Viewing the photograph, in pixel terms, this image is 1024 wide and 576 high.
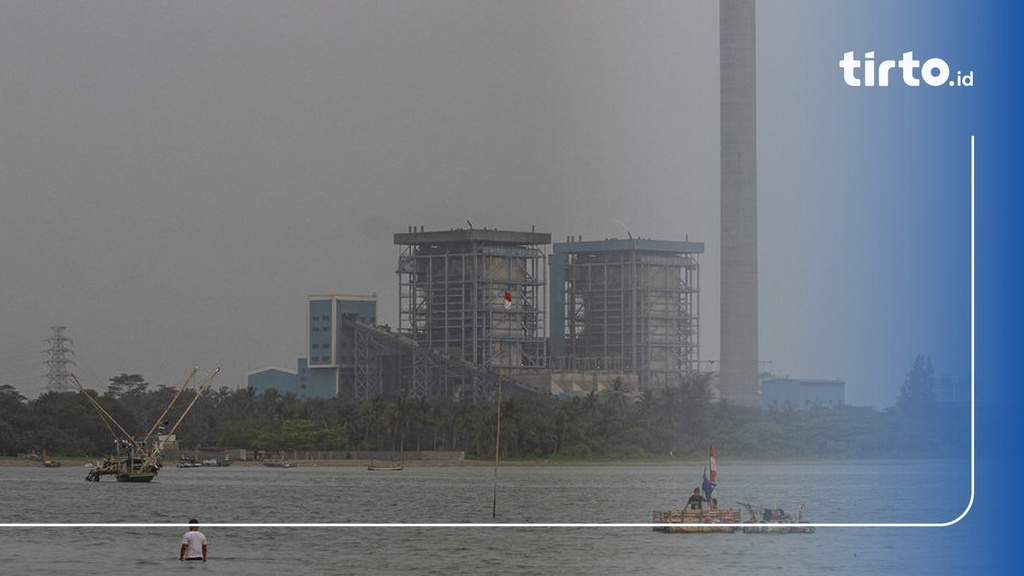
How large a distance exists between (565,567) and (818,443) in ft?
16.3

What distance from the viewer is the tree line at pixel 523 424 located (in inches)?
359

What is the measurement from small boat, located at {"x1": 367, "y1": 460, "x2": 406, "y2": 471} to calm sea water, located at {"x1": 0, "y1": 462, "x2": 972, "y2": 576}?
682 centimetres

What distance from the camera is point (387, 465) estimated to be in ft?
137

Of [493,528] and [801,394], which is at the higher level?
[801,394]

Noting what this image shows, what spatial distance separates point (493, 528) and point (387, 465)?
65.9 feet

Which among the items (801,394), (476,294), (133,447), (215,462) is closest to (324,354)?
(476,294)

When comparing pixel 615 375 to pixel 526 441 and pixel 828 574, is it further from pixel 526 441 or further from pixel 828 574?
pixel 828 574

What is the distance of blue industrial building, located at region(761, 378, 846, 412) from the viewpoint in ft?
30.2

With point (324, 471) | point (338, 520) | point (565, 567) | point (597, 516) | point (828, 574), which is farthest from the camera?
point (324, 471)

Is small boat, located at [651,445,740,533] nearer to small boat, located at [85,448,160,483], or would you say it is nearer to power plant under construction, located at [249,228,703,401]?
power plant under construction, located at [249,228,703,401]

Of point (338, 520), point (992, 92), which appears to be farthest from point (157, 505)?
point (992, 92)

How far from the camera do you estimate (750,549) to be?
18.0m

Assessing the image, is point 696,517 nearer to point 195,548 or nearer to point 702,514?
point 702,514

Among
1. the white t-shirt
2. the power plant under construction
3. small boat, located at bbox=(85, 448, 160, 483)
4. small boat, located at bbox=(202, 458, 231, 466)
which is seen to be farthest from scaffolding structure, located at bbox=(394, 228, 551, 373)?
small boat, located at bbox=(202, 458, 231, 466)
